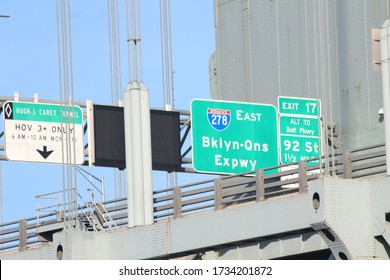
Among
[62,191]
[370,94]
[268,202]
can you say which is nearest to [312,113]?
[370,94]

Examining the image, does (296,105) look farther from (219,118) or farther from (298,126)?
(219,118)

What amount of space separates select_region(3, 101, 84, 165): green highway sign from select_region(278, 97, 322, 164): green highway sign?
7.28 meters

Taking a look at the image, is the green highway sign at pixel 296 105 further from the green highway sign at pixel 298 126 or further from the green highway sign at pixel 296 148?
the green highway sign at pixel 296 148

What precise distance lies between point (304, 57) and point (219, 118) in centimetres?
467

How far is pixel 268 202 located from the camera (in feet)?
153

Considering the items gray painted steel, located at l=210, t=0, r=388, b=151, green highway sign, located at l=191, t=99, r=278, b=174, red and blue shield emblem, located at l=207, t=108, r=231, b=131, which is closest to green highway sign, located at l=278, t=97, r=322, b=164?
green highway sign, located at l=191, t=99, r=278, b=174

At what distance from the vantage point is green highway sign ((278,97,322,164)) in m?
63.6

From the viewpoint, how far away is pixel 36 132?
65.1m

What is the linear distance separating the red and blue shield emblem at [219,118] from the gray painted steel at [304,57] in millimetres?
1318

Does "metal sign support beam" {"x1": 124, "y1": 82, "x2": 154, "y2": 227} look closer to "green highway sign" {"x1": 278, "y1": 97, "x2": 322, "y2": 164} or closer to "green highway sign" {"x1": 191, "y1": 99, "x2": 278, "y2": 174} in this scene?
"green highway sign" {"x1": 191, "y1": 99, "x2": 278, "y2": 174}

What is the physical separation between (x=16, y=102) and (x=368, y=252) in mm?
23704

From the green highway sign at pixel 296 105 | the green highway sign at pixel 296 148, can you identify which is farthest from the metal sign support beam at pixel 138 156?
the green highway sign at pixel 296 148

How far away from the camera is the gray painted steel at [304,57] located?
5709cm

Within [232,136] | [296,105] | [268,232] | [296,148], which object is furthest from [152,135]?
[268,232]
